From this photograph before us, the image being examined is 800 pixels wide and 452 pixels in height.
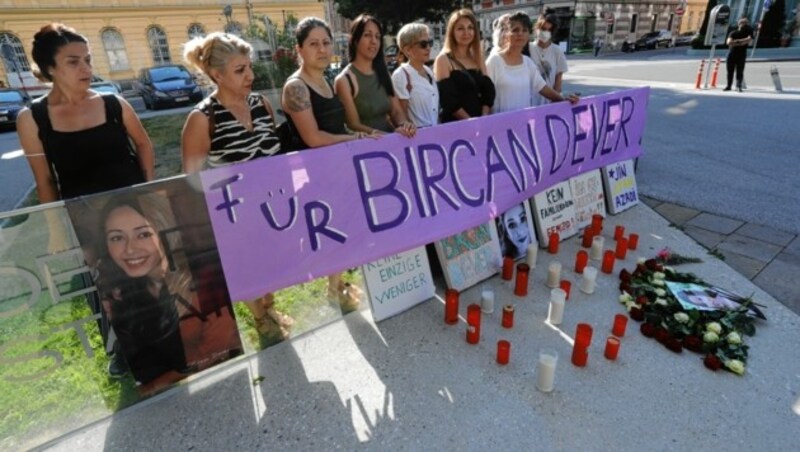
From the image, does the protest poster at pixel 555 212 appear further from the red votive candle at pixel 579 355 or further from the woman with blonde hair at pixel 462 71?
the red votive candle at pixel 579 355

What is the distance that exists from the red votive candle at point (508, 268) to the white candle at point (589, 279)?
52cm

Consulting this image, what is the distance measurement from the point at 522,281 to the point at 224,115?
2.22 metres

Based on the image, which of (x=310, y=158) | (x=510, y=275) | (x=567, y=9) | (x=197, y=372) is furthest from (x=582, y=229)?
(x=567, y=9)

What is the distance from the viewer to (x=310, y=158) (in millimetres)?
2420

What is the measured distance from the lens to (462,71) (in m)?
3.48

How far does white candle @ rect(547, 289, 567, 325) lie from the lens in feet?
9.11

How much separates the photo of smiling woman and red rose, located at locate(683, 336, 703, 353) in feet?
8.50

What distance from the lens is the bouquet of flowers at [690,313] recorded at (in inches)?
99.3

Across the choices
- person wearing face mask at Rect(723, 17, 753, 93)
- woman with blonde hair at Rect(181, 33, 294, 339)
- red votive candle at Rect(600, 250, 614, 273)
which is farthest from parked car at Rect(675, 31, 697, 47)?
woman with blonde hair at Rect(181, 33, 294, 339)

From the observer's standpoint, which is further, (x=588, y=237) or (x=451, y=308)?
(x=588, y=237)

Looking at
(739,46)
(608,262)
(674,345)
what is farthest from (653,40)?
(674,345)

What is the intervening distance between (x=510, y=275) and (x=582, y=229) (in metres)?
1.23

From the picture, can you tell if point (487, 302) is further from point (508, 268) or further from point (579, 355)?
point (579, 355)

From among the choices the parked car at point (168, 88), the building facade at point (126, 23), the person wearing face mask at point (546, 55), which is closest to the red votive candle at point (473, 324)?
the person wearing face mask at point (546, 55)
